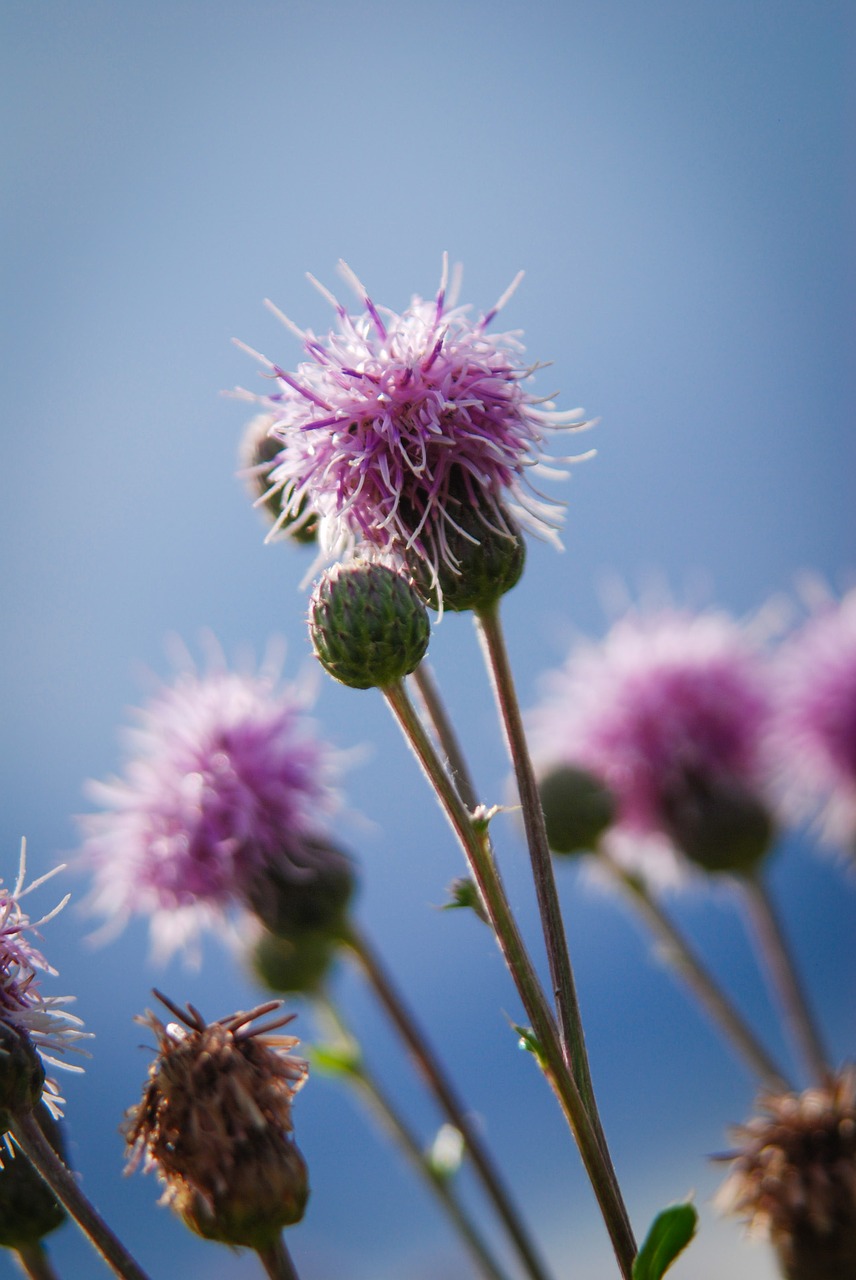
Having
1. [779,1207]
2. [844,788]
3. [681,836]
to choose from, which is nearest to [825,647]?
[844,788]

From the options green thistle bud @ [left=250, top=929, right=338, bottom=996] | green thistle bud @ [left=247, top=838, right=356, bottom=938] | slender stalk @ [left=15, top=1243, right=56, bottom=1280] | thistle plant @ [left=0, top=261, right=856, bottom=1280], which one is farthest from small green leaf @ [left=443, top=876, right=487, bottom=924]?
green thistle bud @ [left=250, top=929, right=338, bottom=996]

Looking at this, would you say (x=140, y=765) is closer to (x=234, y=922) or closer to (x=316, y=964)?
(x=234, y=922)

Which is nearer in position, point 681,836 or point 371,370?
point 371,370

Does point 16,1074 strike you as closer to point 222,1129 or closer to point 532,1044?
point 222,1129

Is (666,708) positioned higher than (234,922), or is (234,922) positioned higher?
(666,708)

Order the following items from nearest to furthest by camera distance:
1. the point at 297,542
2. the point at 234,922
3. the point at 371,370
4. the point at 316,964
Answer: the point at 371,370
the point at 297,542
the point at 234,922
the point at 316,964

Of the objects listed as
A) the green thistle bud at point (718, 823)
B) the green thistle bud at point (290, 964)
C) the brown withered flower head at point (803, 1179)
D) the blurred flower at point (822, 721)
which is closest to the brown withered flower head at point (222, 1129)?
the brown withered flower head at point (803, 1179)

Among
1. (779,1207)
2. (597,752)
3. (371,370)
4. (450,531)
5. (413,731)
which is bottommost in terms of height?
(779,1207)
